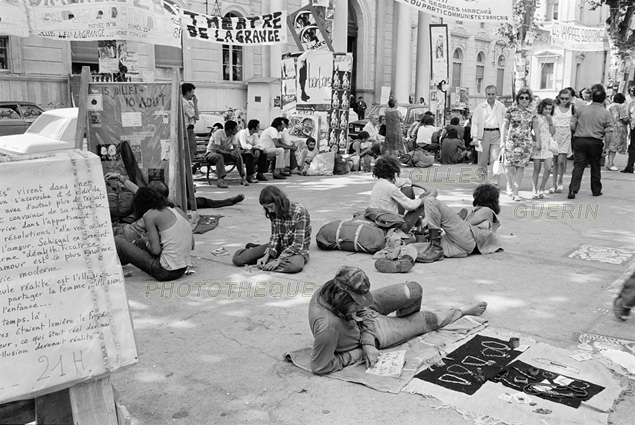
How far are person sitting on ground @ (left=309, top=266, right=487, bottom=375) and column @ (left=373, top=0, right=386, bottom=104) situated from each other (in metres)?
26.6

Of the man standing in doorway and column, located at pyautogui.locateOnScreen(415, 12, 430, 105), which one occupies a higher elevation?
column, located at pyautogui.locateOnScreen(415, 12, 430, 105)

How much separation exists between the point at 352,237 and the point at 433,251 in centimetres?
97

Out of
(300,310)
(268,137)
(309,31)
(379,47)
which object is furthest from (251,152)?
(379,47)

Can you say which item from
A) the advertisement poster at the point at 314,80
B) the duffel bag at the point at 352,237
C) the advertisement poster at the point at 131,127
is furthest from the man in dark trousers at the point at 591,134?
the advertisement poster at the point at 131,127

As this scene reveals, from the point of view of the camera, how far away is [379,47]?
30.8m

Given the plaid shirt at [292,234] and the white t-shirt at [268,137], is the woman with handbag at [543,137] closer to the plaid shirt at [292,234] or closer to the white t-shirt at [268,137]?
the white t-shirt at [268,137]

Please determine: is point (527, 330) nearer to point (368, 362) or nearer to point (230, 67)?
point (368, 362)

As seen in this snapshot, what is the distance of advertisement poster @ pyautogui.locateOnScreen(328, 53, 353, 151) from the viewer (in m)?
14.4

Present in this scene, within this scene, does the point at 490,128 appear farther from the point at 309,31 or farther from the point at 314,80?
the point at 309,31

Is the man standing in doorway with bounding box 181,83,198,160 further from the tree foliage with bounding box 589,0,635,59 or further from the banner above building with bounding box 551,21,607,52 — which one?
the tree foliage with bounding box 589,0,635,59

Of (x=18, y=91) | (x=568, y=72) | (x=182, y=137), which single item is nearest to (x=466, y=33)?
(x=568, y=72)

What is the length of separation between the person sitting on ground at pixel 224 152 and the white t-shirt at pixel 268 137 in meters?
0.58

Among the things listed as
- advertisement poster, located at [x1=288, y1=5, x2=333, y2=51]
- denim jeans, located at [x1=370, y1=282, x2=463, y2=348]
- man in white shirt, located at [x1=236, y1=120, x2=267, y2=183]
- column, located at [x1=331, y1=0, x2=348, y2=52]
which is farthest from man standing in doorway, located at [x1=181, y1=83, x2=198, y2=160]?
column, located at [x1=331, y1=0, x2=348, y2=52]

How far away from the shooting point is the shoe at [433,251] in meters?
6.97
